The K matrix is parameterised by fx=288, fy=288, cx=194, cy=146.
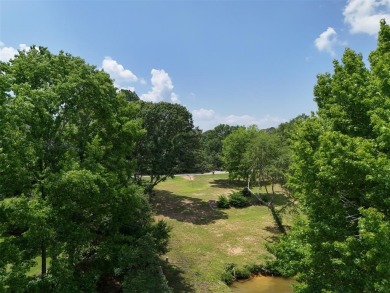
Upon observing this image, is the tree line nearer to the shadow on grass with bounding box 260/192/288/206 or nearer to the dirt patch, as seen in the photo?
the dirt patch

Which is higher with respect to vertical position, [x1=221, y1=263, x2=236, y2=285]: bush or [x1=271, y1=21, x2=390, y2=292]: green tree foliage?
[x1=271, y1=21, x2=390, y2=292]: green tree foliage

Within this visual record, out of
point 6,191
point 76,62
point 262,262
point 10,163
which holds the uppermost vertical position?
point 76,62

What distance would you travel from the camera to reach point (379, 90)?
38.2 feet

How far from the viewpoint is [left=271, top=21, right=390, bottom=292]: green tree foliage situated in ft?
32.7

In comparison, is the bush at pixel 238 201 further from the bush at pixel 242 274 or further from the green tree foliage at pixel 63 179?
the green tree foliage at pixel 63 179

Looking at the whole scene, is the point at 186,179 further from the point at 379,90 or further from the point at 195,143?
the point at 379,90

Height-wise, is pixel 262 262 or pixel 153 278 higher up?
pixel 153 278

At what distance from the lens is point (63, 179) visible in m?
14.1

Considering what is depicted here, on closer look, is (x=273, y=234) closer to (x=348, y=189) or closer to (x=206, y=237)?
(x=206, y=237)

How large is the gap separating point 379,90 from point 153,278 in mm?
15041

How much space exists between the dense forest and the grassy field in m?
4.99

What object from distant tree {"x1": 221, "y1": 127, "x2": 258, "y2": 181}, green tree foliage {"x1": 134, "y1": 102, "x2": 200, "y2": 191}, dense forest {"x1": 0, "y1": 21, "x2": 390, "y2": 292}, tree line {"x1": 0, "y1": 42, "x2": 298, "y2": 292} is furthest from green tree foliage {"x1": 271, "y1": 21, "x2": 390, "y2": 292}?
distant tree {"x1": 221, "y1": 127, "x2": 258, "y2": 181}

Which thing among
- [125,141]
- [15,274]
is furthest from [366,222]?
[125,141]

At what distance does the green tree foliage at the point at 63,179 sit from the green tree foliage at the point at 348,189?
914 cm
